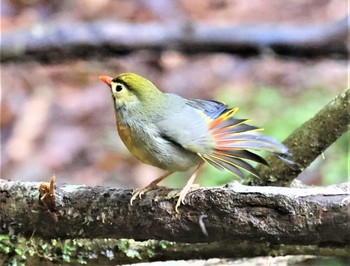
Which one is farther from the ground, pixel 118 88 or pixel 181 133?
pixel 118 88

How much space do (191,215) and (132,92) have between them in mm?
579

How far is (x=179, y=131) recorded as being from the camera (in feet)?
8.15

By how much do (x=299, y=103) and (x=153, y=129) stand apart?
3.72 meters

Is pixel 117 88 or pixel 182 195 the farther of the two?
pixel 117 88

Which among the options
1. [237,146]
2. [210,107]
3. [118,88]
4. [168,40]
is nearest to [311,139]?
[210,107]

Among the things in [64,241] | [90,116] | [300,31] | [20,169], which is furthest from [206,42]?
[64,241]

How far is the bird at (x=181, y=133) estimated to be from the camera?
2387 mm

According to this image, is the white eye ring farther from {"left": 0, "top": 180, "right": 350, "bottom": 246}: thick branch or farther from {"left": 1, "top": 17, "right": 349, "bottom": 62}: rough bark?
{"left": 1, "top": 17, "right": 349, "bottom": 62}: rough bark

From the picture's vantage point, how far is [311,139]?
2971mm

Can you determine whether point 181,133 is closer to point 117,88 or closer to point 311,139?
point 117,88

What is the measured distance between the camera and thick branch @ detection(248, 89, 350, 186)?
2.86 metres

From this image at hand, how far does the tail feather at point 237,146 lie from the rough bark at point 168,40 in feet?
11.1

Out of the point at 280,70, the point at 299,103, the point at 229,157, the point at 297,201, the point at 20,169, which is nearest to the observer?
the point at 297,201

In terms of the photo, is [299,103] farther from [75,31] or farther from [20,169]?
[20,169]
